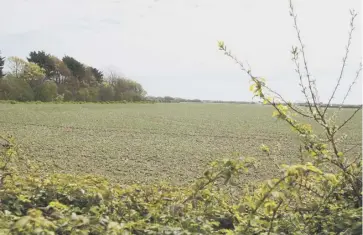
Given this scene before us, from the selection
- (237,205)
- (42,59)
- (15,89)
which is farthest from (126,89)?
(237,205)

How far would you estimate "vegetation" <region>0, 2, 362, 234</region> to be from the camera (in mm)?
1462

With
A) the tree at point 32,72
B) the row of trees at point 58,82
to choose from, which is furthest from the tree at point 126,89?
the tree at point 32,72

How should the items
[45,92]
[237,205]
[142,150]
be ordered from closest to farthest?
[237,205]
[142,150]
[45,92]

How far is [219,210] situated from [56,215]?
1.07 meters

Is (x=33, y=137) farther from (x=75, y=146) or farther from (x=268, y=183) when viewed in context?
(x=268, y=183)

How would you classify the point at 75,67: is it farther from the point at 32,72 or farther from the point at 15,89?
the point at 15,89

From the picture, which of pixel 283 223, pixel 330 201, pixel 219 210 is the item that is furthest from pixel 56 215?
pixel 330 201

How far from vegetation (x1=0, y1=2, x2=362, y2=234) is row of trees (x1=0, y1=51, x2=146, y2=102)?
32.9 meters

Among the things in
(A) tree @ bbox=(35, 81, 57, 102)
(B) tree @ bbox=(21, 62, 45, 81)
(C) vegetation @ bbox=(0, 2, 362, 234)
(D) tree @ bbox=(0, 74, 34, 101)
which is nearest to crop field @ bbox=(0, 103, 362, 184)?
(C) vegetation @ bbox=(0, 2, 362, 234)

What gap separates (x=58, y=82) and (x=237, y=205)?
42396 mm

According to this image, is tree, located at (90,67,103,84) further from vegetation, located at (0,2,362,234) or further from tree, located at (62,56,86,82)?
vegetation, located at (0,2,362,234)

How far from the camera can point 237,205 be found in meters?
2.10

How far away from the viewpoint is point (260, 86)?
6.59ft

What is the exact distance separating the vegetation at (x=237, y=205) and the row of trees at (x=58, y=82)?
3286 centimetres
